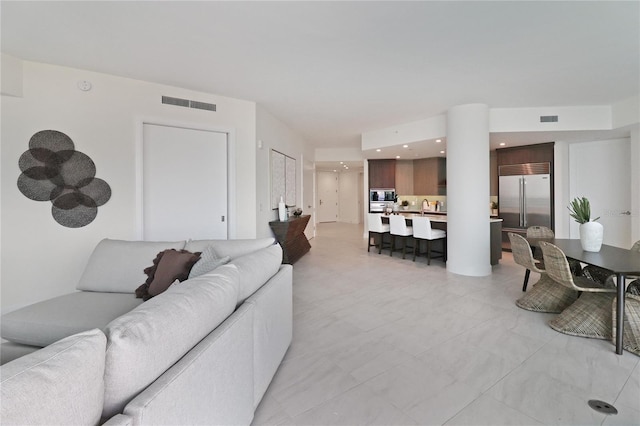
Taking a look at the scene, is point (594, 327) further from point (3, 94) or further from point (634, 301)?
point (3, 94)

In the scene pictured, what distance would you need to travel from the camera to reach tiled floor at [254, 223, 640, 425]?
1796 millimetres

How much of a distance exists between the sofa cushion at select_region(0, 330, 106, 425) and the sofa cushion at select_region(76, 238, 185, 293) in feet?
6.71

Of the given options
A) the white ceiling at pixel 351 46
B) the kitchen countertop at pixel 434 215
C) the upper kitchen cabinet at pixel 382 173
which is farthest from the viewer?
the upper kitchen cabinet at pixel 382 173

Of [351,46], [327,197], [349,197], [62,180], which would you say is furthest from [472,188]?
[327,197]

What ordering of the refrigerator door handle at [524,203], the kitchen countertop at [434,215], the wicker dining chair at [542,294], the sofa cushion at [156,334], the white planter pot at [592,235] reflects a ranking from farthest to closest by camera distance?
the refrigerator door handle at [524,203] → the kitchen countertop at [434,215] → the wicker dining chair at [542,294] → the white planter pot at [592,235] → the sofa cushion at [156,334]

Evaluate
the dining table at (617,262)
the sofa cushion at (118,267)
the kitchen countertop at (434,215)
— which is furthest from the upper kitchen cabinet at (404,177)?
the sofa cushion at (118,267)

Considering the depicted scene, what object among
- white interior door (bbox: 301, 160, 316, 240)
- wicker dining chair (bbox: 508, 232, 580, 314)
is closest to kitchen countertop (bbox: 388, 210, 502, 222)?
wicker dining chair (bbox: 508, 232, 580, 314)

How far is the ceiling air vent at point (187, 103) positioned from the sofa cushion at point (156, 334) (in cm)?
366

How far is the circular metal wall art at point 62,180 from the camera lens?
346 cm

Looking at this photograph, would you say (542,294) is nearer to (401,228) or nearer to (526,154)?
(401,228)

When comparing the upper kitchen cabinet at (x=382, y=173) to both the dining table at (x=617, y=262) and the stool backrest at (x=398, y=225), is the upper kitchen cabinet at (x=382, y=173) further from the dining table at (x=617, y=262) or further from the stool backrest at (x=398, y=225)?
the dining table at (x=617, y=262)

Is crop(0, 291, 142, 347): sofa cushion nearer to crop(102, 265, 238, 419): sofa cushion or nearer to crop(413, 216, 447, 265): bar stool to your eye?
crop(102, 265, 238, 419): sofa cushion

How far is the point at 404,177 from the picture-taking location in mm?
8984

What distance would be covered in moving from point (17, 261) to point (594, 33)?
21.5 ft
